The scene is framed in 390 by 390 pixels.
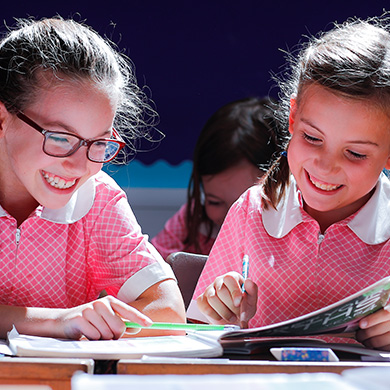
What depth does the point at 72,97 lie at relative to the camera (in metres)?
1.32

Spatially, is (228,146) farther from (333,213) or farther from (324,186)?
(324,186)

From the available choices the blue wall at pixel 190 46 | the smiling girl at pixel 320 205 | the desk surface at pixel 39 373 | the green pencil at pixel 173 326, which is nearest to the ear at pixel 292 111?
the smiling girl at pixel 320 205

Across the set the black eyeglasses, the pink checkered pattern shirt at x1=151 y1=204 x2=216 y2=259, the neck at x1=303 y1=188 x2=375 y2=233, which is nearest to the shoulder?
the neck at x1=303 y1=188 x2=375 y2=233

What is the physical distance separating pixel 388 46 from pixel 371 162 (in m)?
0.29

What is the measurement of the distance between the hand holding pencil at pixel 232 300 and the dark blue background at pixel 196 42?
71.5 inches

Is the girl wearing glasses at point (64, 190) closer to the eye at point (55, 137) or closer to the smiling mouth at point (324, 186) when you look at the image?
the eye at point (55, 137)

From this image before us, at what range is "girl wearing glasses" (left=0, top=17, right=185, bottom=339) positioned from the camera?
130 centimetres

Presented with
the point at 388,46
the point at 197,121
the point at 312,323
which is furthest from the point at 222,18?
the point at 312,323

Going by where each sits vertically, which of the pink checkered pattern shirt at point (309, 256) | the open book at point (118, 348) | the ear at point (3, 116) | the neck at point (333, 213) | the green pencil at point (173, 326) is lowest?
the open book at point (118, 348)

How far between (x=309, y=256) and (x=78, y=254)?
52 centimetres

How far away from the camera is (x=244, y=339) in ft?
3.20

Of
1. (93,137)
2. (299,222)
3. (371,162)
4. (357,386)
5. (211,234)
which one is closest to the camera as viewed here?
(357,386)

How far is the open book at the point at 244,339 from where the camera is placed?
0.87 meters

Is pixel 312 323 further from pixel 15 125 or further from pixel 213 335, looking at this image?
pixel 15 125
